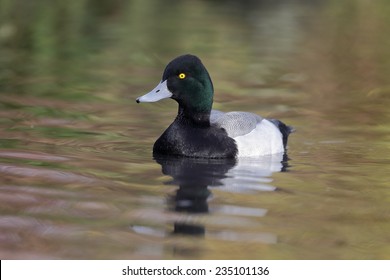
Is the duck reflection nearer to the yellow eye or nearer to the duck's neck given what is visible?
the duck's neck

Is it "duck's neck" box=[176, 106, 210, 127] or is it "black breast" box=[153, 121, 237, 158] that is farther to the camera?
"duck's neck" box=[176, 106, 210, 127]

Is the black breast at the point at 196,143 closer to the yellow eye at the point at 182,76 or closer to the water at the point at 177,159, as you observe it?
the water at the point at 177,159

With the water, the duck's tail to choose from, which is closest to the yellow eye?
the water

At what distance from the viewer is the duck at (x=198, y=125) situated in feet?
31.6

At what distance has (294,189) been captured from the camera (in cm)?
837

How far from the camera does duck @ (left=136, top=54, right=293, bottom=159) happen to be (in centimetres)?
964

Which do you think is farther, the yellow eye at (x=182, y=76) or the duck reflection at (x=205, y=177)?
the yellow eye at (x=182, y=76)

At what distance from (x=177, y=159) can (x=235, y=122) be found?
2.79 ft

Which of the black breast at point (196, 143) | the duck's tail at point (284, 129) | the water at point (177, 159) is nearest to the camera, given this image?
the water at point (177, 159)

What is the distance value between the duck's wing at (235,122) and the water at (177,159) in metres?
0.39

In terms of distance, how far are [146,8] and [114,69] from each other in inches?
357

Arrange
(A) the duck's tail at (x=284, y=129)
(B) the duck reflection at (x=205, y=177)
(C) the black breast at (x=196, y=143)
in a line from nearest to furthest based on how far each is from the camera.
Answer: (B) the duck reflection at (x=205, y=177) → (C) the black breast at (x=196, y=143) → (A) the duck's tail at (x=284, y=129)

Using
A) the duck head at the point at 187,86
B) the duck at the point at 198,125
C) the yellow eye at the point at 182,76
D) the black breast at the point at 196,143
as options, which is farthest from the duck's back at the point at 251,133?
the yellow eye at the point at 182,76

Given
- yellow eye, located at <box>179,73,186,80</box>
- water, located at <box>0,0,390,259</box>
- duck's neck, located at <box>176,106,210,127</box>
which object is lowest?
water, located at <box>0,0,390,259</box>
